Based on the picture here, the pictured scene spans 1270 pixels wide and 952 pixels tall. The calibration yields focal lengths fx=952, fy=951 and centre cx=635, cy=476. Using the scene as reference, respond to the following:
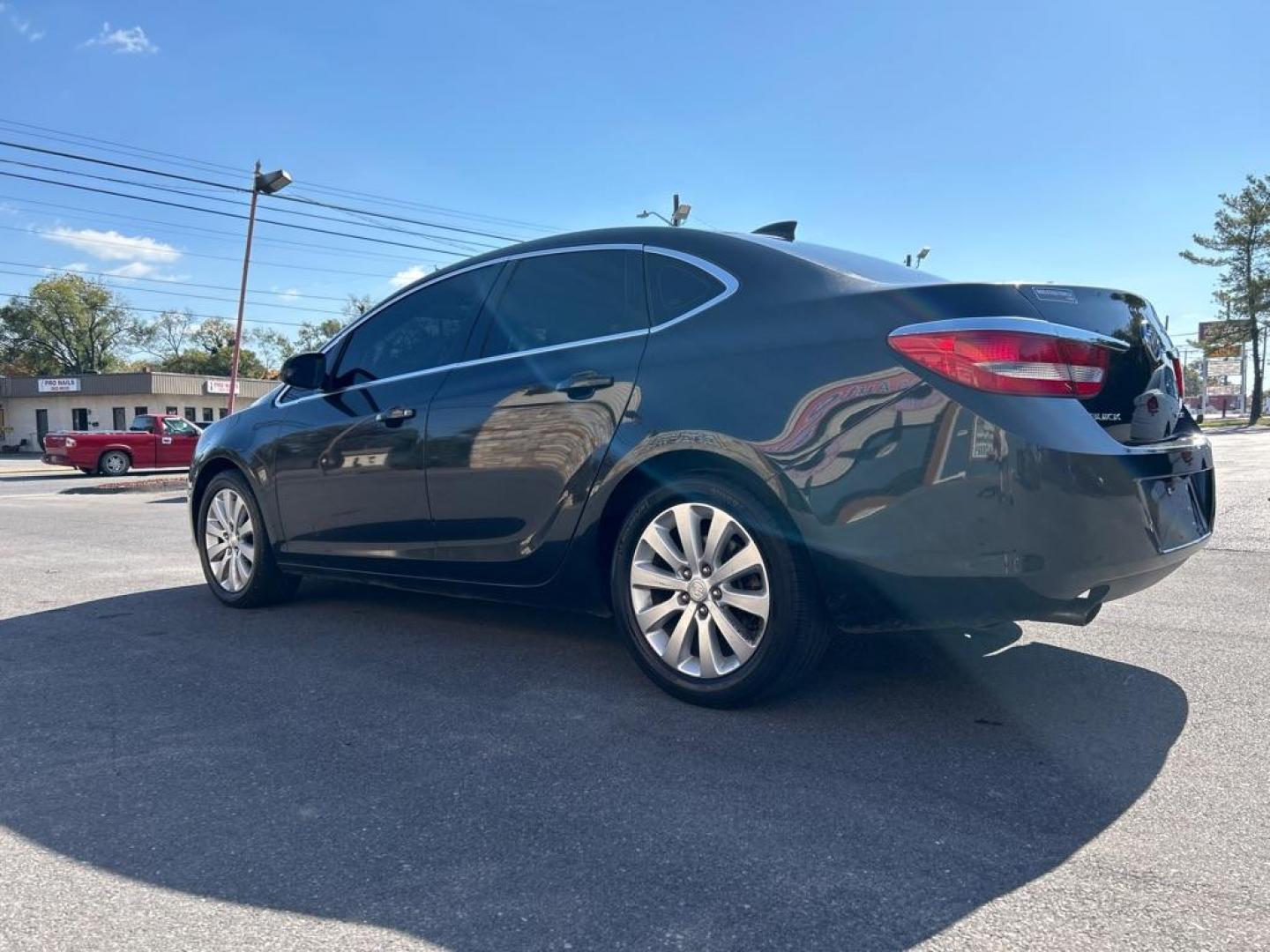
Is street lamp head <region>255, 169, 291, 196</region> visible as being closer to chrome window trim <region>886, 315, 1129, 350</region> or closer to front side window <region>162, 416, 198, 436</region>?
front side window <region>162, 416, 198, 436</region>

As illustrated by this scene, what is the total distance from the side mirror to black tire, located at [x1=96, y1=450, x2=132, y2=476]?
22.7 metres

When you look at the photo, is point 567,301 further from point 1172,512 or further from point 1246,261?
point 1246,261

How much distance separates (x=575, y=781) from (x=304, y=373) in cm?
290

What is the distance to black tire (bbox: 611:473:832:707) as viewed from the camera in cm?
294

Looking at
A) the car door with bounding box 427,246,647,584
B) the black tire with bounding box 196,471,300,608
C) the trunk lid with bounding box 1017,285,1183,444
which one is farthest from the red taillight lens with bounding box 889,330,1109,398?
the black tire with bounding box 196,471,300,608

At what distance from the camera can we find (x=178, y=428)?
2612 cm

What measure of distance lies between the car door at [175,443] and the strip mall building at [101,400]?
79.2ft

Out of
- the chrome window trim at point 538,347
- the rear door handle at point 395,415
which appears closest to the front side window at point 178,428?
the chrome window trim at point 538,347

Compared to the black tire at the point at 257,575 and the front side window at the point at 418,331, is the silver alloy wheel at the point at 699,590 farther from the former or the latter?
the black tire at the point at 257,575

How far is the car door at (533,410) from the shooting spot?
11.3ft

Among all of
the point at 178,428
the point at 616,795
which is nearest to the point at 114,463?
the point at 178,428

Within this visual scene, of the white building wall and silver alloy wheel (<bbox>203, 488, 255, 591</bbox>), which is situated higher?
the white building wall

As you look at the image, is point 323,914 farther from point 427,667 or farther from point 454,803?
point 427,667

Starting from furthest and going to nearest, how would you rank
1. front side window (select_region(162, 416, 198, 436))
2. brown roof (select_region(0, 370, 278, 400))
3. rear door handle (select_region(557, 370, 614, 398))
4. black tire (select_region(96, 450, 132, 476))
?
brown roof (select_region(0, 370, 278, 400)) → front side window (select_region(162, 416, 198, 436)) → black tire (select_region(96, 450, 132, 476)) → rear door handle (select_region(557, 370, 614, 398))
